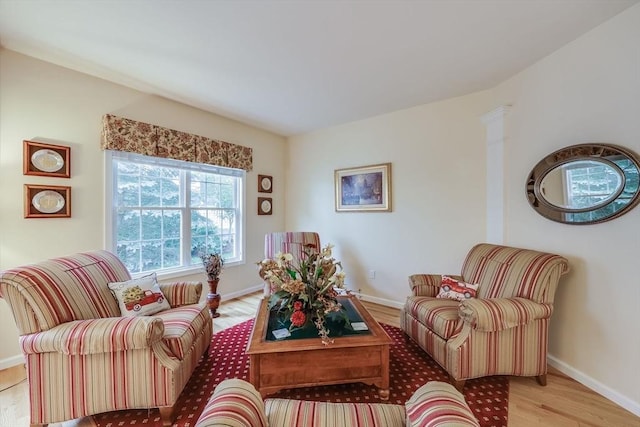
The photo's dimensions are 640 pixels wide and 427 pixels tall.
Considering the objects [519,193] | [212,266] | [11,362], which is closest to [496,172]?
[519,193]

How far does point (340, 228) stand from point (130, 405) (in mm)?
2957

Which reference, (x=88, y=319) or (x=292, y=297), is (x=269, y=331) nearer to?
(x=292, y=297)

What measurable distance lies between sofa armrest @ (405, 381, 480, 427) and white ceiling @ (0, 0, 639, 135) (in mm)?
2053

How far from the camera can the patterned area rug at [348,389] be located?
1.59m

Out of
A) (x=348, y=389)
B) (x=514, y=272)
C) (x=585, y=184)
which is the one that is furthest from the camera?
(x=514, y=272)

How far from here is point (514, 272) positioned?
204 centimetres

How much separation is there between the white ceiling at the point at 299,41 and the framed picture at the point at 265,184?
1.46 meters

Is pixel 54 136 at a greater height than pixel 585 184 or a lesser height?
greater

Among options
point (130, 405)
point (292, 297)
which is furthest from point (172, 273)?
point (292, 297)

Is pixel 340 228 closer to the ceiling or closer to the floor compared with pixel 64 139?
closer to the floor

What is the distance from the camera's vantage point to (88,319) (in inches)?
63.1

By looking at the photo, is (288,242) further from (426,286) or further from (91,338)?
(91,338)

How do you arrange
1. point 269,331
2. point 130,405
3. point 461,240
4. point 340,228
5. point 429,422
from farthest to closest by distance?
point 340,228
point 461,240
point 269,331
point 130,405
point 429,422

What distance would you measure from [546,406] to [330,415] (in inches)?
65.5
